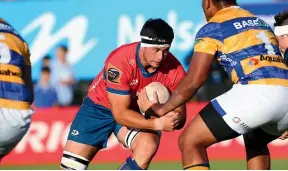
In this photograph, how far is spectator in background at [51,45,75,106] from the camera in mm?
18359

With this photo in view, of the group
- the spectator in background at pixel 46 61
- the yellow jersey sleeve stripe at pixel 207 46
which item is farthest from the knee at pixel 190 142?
the spectator in background at pixel 46 61

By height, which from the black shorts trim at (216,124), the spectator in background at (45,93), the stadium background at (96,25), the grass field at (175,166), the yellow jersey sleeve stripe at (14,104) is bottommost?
the grass field at (175,166)

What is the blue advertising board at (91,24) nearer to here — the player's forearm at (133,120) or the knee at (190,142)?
the player's forearm at (133,120)

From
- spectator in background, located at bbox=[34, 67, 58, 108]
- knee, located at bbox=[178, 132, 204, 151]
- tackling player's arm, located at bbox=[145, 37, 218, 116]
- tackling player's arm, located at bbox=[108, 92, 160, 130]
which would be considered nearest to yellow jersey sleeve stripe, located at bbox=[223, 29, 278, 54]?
tackling player's arm, located at bbox=[145, 37, 218, 116]

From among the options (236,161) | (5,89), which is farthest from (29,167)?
(5,89)

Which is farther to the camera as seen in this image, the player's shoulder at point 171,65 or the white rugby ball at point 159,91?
the player's shoulder at point 171,65

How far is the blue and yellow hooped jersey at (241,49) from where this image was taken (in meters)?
7.81

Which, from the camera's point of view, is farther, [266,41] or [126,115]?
[126,115]

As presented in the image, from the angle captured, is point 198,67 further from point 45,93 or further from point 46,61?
point 46,61

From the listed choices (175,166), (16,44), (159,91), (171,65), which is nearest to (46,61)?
(175,166)

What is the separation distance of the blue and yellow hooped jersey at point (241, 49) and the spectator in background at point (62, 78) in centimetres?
1064

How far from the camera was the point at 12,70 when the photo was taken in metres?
7.75

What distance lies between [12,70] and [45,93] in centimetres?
1023

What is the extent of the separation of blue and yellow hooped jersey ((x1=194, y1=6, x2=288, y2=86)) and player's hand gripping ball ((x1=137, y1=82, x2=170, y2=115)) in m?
1.01
